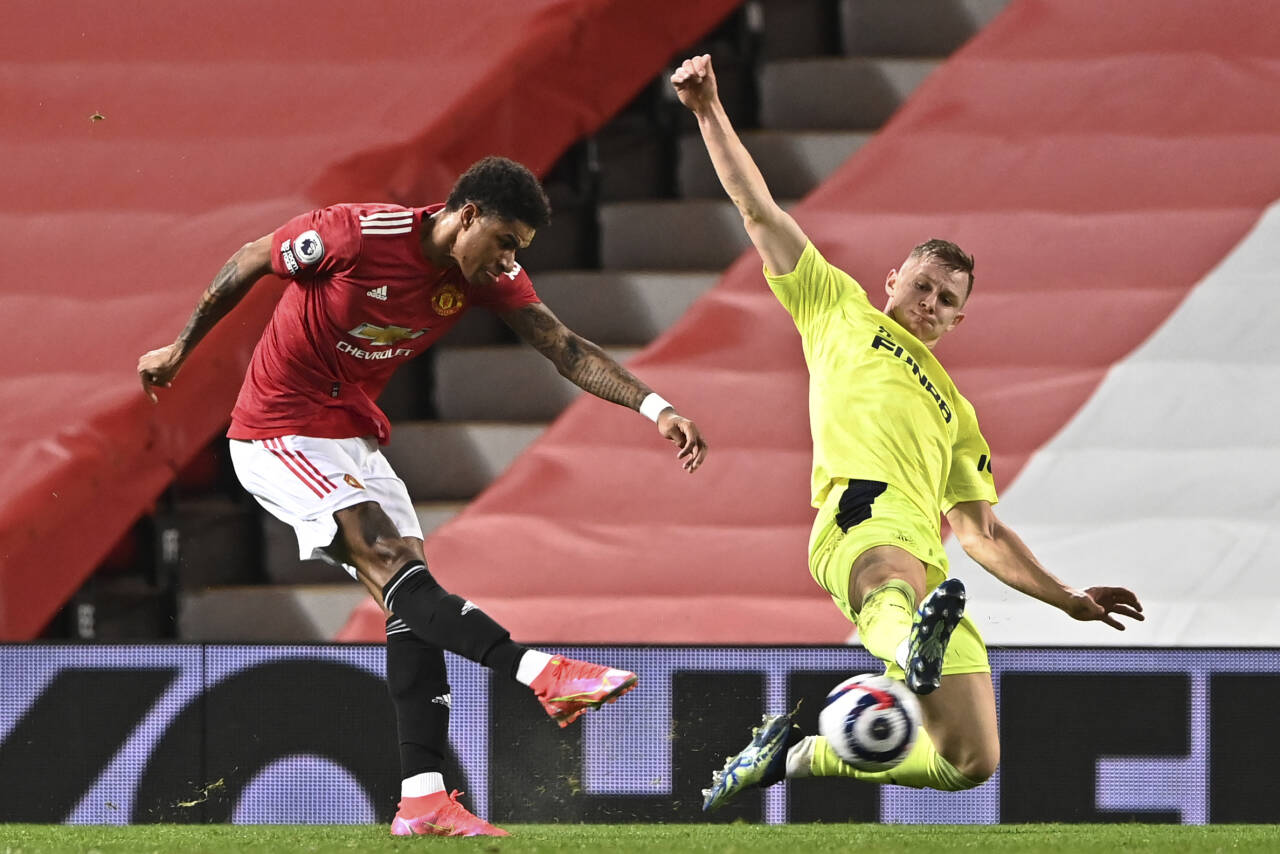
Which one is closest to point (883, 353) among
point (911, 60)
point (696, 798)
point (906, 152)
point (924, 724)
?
point (924, 724)

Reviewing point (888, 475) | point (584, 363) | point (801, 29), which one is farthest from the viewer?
point (801, 29)

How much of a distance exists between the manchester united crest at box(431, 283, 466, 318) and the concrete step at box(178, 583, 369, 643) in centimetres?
239

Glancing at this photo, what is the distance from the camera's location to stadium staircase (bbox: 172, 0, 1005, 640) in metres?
6.07

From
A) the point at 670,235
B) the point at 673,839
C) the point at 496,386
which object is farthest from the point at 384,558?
the point at 670,235

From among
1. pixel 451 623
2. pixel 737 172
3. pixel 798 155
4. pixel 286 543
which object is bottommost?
pixel 451 623

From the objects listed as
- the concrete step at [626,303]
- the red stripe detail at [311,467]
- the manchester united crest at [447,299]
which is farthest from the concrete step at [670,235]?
the red stripe detail at [311,467]

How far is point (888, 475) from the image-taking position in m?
3.44

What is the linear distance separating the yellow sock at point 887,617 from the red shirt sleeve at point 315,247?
1.28 meters

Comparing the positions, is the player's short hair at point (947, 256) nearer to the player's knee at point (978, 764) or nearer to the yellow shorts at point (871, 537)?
the yellow shorts at point (871, 537)

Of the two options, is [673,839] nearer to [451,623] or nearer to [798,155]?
[451,623]

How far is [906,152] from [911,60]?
69 cm

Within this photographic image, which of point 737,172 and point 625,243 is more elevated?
point 625,243

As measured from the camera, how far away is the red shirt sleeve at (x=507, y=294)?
12.0 ft

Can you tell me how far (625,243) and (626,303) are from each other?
411 mm
